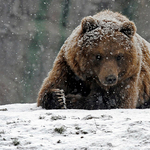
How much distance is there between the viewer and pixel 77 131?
3412 millimetres

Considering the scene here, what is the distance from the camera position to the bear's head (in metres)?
4.89

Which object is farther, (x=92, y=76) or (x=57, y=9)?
(x=57, y=9)

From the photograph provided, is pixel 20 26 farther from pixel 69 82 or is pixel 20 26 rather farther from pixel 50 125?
pixel 50 125

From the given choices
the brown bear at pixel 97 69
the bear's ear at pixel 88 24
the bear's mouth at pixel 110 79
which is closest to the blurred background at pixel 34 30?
the brown bear at pixel 97 69

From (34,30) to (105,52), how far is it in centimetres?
1086

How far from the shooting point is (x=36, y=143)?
3098 mm

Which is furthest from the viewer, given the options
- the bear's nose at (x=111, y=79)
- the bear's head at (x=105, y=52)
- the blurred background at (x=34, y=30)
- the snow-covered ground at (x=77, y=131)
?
the blurred background at (x=34, y=30)

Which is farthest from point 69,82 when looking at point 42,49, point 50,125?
Answer: point 42,49

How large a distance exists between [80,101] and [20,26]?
10817mm

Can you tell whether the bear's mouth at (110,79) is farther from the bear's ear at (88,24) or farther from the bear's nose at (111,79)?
the bear's ear at (88,24)

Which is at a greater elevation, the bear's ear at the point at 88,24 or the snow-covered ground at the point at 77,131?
the bear's ear at the point at 88,24

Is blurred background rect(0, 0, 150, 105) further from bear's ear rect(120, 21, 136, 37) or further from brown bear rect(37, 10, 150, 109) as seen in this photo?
bear's ear rect(120, 21, 136, 37)

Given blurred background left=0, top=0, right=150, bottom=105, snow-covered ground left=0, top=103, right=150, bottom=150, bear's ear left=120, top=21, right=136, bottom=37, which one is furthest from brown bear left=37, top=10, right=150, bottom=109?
blurred background left=0, top=0, right=150, bottom=105

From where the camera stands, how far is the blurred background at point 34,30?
15.2 meters
